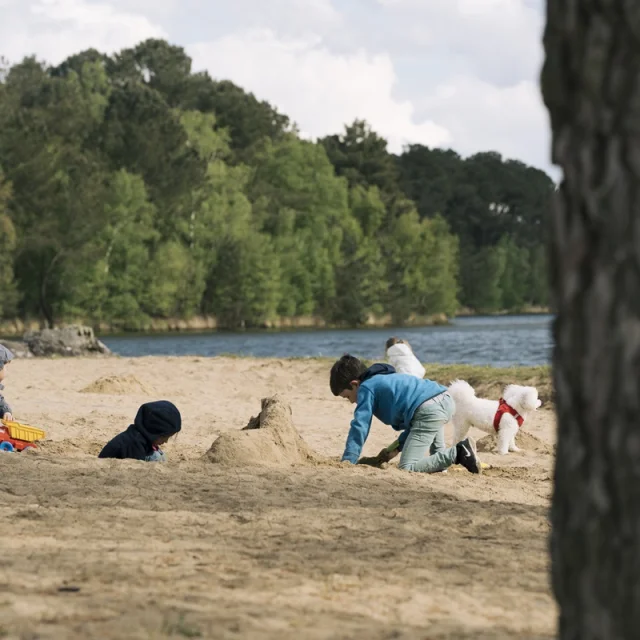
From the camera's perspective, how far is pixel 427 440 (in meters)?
8.66

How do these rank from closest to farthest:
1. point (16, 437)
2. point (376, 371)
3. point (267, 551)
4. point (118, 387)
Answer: point (267, 551), point (376, 371), point (16, 437), point (118, 387)

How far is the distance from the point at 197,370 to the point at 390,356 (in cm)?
977

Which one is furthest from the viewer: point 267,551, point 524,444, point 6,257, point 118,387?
point 6,257

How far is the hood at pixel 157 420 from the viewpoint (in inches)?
312

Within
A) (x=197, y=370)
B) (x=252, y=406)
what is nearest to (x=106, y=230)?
(x=197, y=370)

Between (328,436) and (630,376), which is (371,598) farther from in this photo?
(328,436)

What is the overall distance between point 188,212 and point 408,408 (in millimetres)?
64108

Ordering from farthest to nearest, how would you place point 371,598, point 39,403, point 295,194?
point 295,194 < point 39,403 < point 371,598

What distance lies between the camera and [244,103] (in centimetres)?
8975

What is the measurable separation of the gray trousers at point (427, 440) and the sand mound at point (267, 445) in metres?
0.76

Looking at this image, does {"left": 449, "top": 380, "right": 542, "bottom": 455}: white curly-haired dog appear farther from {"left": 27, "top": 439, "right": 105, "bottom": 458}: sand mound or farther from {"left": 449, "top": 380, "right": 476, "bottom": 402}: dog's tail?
{"left": 27, "top": 439, "right": 105, "bottom": 458}: sand mound

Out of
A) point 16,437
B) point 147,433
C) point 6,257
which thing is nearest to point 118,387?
point 16,437

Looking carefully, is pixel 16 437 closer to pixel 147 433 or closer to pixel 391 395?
pixel 147 433

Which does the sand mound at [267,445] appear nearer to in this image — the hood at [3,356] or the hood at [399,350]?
the hood at [3,356]
